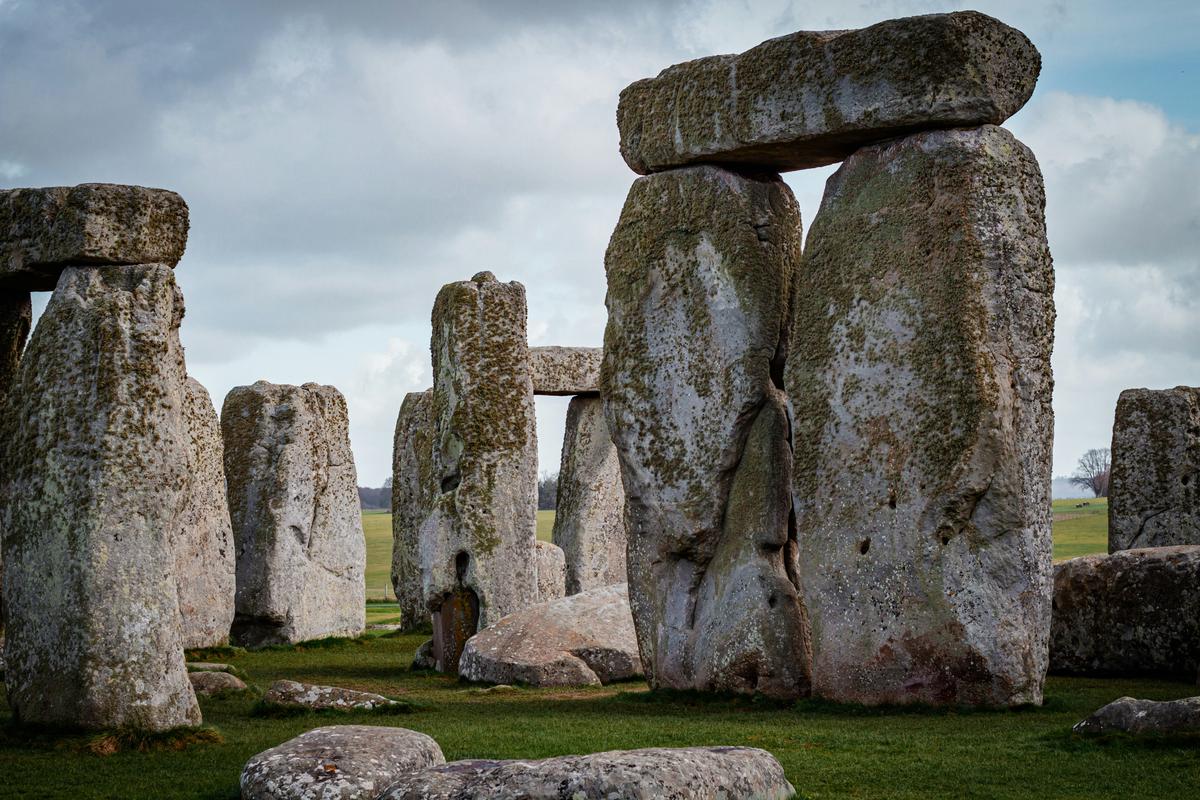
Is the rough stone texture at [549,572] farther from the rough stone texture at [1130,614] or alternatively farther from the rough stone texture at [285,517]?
the rough stone texture at [1130,614]

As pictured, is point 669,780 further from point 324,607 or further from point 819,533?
point 324,607

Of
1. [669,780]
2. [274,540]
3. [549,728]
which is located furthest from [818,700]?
[274,540]

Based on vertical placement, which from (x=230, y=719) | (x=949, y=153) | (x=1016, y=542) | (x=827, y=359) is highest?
(x=949, y=153)

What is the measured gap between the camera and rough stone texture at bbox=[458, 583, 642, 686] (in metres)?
14.9

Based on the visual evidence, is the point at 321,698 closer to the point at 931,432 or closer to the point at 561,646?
the point at 561,646

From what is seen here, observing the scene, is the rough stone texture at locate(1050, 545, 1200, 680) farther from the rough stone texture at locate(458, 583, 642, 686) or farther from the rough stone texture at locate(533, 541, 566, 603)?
the rough stone texture at locate(533, 541, 566, 603)

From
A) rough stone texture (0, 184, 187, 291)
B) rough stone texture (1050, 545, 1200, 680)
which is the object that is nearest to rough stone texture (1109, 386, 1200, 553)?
rough stone texture (1050, 545, 1200, 680)

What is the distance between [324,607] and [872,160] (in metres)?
11.5

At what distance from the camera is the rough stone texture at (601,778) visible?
6.99 meters

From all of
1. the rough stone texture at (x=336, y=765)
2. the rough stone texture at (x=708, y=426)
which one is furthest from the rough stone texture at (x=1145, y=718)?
the rough stone texture at (x=336, y=765)

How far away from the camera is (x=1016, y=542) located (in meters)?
12.1

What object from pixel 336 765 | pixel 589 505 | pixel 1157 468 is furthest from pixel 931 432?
pixel 589 505

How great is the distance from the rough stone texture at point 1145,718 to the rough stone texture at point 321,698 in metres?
4.99

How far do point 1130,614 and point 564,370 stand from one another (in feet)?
42.0
